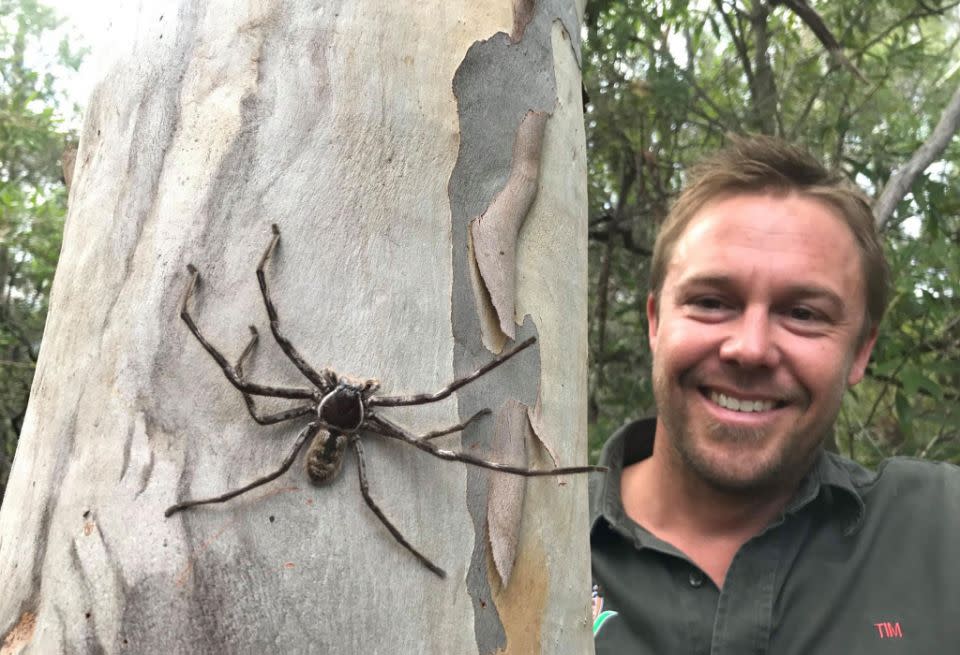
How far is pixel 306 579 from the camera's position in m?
0.77

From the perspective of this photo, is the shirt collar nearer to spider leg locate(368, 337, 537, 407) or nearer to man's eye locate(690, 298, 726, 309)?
man's eye locate(690, 298, 726, 309)

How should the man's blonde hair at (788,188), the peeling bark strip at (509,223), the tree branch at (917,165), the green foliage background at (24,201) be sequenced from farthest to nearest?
the green foliage background at (24,201), the tree branch at (917,165), the man's blonde hair at (788,188), the peeling bark strip at (509,223)

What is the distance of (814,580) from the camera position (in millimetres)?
1892

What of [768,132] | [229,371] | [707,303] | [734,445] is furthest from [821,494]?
[768,132]

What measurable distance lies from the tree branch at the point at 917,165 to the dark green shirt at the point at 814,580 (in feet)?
3.41

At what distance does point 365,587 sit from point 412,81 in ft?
1.85

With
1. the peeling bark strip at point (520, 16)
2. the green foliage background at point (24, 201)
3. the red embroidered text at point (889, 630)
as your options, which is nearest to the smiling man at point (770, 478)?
the red embroidered text at point (889, 630)

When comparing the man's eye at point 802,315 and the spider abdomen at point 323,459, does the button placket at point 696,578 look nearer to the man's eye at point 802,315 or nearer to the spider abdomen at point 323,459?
the man's eye at point 802,315

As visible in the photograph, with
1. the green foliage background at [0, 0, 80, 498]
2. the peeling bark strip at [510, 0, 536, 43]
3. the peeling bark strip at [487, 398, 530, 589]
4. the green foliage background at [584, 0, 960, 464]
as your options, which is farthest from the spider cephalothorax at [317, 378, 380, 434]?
the green foliage background at [0, 0, 80, 498]

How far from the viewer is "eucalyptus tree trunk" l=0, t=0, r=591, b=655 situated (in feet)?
2.54

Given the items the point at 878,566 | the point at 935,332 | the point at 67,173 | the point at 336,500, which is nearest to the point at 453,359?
the point at 336,500

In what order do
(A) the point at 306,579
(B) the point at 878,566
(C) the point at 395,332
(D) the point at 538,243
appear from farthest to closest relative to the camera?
(B) the point at 878,566 → (D) the point at 538,243 → (C) the point at 395,332 → (A) the point at 306,579

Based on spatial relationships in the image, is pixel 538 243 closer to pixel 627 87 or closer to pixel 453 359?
pixel 453 359

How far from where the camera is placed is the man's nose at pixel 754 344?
1.97m
